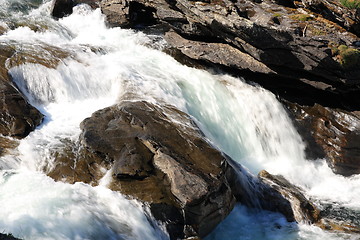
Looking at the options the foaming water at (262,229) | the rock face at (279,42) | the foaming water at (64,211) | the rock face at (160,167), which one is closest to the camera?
the foaming water at (64,211)

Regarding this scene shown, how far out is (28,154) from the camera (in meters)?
11.6

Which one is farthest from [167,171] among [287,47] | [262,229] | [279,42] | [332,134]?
[332,134]

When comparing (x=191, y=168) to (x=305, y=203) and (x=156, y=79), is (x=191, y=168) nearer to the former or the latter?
(x=305, y=203)

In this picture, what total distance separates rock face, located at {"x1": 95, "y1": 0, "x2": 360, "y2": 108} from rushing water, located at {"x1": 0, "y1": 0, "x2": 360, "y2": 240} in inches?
42.3

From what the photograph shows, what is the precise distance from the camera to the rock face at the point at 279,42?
16094 millimetres

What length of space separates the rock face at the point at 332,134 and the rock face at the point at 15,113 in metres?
11.4

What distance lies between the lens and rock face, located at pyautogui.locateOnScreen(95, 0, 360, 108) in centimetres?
1609

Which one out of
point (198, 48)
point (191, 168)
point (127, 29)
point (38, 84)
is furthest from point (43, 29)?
point (191, 168)

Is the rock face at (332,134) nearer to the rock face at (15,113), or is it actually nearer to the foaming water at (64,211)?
the foaming water at (64,211)

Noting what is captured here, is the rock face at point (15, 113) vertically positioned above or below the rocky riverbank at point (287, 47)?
below

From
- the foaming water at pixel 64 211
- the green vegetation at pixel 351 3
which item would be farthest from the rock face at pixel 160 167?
the green vegetation at pixel 351 3

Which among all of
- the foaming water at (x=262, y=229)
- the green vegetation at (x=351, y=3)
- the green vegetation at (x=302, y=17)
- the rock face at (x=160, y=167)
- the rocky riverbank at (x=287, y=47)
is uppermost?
the green vegetation at (x=351, y=3)

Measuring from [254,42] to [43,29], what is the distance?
1079 cm

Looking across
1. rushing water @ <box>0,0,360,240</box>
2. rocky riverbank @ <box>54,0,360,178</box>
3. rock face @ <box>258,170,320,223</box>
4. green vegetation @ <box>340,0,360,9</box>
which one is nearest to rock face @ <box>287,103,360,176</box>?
rocky riverbank @ <box>54,0,360,178</box>
